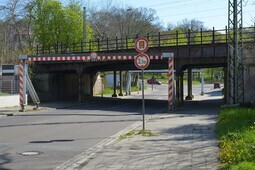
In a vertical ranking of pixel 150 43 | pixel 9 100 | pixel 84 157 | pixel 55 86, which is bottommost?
pixel 84 157

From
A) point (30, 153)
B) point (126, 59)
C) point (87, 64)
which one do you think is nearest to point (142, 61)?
point (30, 153)

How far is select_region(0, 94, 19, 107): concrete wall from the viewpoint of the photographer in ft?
92.7

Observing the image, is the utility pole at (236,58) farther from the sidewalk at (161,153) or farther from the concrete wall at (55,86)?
the concrete wall at (55,86)

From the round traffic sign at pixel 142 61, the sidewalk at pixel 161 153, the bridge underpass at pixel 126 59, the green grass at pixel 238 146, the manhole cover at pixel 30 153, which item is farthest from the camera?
the bridge underpass at pixel 126 59

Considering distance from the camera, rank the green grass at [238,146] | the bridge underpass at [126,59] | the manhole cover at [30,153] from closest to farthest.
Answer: the green grass at [238,146] → the manhole cover at [30,153] → the bridge underpass at [126,59]

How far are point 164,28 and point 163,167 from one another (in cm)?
8521

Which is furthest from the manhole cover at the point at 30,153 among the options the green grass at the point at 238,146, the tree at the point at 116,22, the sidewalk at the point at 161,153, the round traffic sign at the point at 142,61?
the tree at the point at 116,22

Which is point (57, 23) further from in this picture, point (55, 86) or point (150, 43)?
point (150, 43)

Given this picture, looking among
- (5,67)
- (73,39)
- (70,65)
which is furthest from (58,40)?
(5,67)

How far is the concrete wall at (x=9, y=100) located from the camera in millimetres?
28256

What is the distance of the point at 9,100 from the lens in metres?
29.0

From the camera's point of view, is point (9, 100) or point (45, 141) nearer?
point (45, 141)

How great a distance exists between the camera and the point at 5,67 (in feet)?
99.8

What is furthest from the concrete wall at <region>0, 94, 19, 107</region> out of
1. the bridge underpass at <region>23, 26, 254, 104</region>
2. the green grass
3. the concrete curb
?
the green grass
